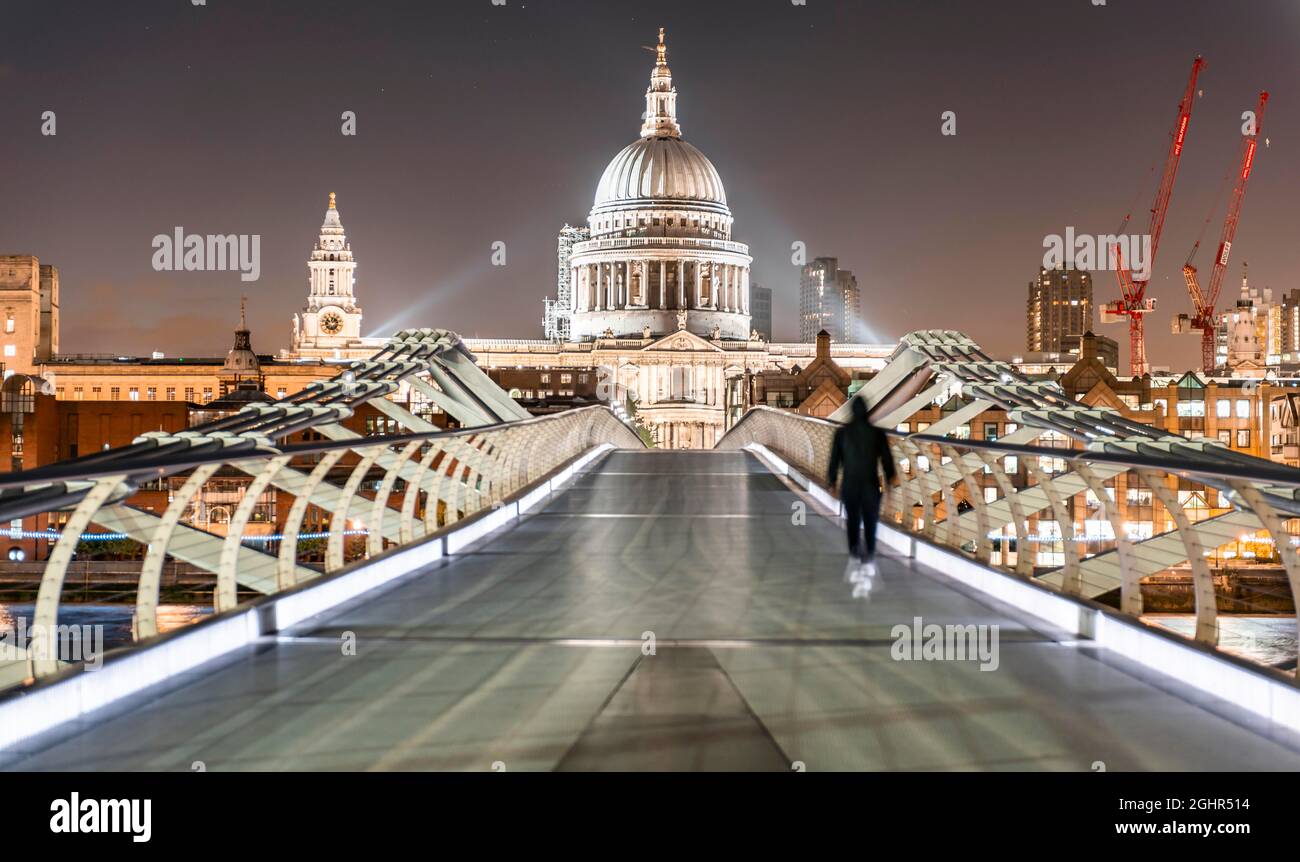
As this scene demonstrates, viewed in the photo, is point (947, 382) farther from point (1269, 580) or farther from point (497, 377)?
point (497, 377)

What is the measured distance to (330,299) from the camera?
170750 millimetres

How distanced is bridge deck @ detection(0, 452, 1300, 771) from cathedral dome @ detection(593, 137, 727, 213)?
150 metres

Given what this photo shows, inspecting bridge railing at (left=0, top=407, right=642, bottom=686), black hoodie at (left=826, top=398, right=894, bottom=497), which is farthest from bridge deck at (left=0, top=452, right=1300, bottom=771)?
black hoodie at (left=826, top=398, right=894, bottom=497)

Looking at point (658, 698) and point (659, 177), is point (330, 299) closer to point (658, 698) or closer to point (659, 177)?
point (659, 177)

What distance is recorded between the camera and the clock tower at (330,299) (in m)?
169

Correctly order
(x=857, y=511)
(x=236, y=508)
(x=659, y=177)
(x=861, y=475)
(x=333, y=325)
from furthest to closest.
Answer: (x=333, y=325) < (x=659, y=177) < (x=236, y=508) < (x=857, y=511) < (x=861, y=475)

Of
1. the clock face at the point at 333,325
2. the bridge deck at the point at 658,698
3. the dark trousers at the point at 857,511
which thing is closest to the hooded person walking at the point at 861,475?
the dark trousers at the point at 857,511

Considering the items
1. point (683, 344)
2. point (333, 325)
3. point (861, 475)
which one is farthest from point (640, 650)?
point (333, 325)

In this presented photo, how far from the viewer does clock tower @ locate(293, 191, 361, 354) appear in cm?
16938

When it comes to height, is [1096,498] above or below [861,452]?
below

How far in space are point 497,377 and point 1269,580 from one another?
72.3m

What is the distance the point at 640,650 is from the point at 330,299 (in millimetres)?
168236
